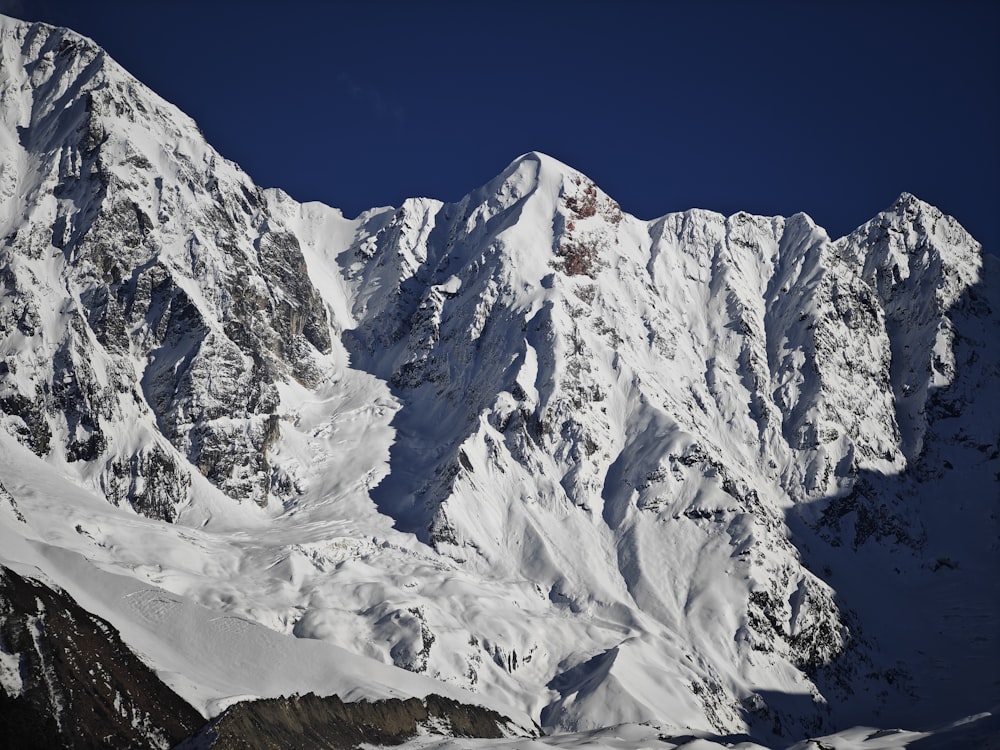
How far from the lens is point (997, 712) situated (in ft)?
509

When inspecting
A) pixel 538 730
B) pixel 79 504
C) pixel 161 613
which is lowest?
pixel 538 730

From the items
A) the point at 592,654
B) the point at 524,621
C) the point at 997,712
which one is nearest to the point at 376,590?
the point at 524,621

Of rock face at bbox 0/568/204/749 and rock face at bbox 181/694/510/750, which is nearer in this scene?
rock face at bbox 0/568/204/749

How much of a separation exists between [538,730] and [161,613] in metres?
63.1

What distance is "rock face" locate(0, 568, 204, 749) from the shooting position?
83.6m

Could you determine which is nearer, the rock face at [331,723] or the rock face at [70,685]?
the rock face at [70,685]

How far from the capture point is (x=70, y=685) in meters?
88.1

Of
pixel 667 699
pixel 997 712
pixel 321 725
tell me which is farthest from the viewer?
pixel 667 699

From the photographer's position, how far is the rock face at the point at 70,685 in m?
83.6

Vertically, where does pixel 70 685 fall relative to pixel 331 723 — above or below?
above

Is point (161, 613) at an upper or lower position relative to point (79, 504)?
lower

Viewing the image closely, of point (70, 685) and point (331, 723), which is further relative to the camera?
point (331, 723)

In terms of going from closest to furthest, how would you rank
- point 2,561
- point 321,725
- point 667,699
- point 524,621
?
point 2,561, point 321,725, point 667,699, point 524,621

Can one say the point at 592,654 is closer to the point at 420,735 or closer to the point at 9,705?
the point at 420,735
